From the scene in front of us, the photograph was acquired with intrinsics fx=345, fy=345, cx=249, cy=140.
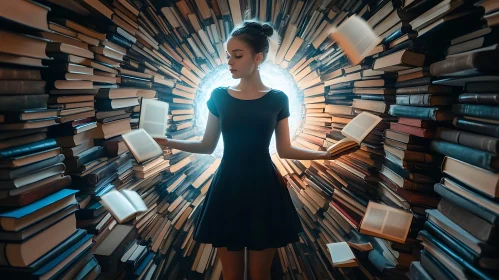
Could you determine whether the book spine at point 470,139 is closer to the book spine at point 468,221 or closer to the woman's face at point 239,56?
the book spine at point 468,221

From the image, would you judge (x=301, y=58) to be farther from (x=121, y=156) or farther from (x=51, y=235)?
(x=51, y=235)

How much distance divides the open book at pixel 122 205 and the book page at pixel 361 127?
2.94 ft

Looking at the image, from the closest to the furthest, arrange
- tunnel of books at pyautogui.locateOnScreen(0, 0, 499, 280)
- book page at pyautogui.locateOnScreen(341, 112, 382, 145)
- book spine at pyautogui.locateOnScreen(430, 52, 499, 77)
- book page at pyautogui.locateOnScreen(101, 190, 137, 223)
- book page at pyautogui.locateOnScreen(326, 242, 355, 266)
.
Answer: book spine at pyautogui.locateOnScreen(430, 52, 499, 77) → tunnel of books at pyautogui.locateOnScreen(0, 0, 499, 280) → book page at pyautogui.locateOnScreen(101, 190, 137, 223) → book page at pyautogui.locateOnScreen(341, 112, 382, 145) → book page at pyautogui.locateOnScreen(326, 242, 355, 266)

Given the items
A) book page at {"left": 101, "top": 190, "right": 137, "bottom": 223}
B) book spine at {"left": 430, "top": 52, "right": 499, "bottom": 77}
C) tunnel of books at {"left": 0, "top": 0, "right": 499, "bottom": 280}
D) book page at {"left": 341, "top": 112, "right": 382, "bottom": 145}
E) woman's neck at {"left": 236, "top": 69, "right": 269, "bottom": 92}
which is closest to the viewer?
book spine at {"left": 430, "top": 52, "right": 499, "bottom": 77}

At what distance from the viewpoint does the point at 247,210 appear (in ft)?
4.77

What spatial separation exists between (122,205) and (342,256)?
103 cm

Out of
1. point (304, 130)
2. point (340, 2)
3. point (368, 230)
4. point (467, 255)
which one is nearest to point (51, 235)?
point (368, 230)

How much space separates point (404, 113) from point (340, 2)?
75 cm

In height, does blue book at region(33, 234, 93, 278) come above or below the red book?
below

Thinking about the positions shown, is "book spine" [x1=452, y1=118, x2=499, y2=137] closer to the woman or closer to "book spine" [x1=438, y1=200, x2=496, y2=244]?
"book spine" [x1=438, y1=200, x2=496, y2=244]

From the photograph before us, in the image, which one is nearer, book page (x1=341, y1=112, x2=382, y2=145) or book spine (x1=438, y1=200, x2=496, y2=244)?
book spine (x1=438, y1=200, x2=496, y2=244)

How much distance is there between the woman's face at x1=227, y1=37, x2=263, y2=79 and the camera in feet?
4.71

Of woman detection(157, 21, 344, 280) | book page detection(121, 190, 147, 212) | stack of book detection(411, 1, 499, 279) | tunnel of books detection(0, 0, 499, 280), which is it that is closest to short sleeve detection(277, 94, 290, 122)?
woman detection(157, 21, 344, 280)

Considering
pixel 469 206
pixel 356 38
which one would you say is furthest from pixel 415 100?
pixel 469 206
